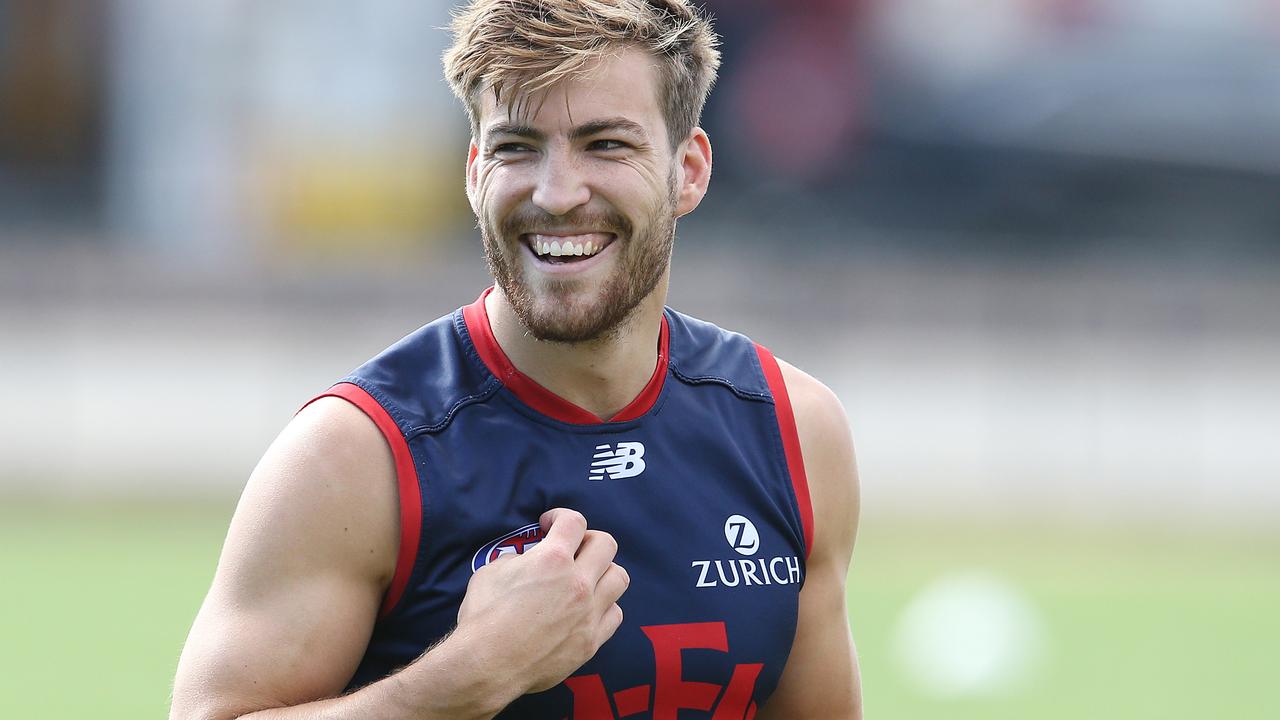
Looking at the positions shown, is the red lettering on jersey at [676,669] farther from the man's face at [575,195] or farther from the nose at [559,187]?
the nose at [559,187]

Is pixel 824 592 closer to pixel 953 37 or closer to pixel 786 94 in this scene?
pixel 786 94

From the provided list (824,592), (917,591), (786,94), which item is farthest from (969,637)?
(786,94)

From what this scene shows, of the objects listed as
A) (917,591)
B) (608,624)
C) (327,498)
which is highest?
(327,498)

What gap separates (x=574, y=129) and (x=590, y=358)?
0.44 m

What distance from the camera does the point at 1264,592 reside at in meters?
10.8

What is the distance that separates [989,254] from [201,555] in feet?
29.7

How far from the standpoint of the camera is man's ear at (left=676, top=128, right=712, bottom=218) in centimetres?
324

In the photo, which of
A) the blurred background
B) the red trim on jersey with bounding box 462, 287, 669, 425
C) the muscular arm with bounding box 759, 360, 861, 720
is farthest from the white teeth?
the blurred background

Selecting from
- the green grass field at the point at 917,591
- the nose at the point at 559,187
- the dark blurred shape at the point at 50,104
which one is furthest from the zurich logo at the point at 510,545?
the dark blurred shape at the point at 50,104

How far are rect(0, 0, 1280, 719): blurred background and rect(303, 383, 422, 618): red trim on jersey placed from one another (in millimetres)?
3669

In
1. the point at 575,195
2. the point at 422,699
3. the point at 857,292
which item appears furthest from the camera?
the point at 857,292

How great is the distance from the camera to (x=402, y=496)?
2.88 meters

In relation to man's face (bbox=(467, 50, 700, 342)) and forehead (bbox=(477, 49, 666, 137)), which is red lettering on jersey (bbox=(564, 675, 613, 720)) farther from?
forehead (bbox=(477, 49, 666, 137))

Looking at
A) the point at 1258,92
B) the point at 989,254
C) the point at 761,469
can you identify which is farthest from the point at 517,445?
the point at 1258,92
